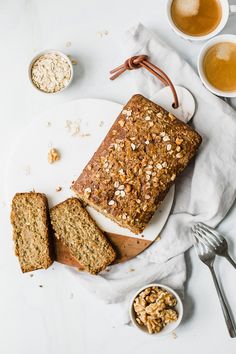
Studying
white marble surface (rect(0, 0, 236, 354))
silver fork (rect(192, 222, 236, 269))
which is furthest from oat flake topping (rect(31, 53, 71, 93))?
silver fork (rect(192, 222, 236, 269))

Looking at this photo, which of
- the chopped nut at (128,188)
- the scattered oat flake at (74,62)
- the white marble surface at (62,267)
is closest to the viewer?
the chopped nut at (128,188)

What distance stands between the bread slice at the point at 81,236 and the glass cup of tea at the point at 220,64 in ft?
3.32

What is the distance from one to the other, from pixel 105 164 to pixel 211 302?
1004 millimetres

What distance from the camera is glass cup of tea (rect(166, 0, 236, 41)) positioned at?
3.20m

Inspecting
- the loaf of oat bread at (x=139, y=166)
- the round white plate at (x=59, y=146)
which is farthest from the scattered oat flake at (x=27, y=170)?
the loaf of oat bread at (x=139, y=166)

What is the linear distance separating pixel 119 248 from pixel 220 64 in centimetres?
118

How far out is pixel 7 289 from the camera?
3.35 metres

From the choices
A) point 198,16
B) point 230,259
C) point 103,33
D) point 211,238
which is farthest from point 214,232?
point 103,33

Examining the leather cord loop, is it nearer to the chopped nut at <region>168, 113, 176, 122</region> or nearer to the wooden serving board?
the chopped nut at <region>168, 113, 176, 122</region>

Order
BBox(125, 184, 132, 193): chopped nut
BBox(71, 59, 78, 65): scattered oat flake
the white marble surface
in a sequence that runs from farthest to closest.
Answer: BBox(71, 59, 78, 65): scattered oat flake < the white marble surface < BBox(125, 184, 132, 193): chopped nut

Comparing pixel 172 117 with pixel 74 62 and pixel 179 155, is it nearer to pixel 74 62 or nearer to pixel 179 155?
pixel 179 155

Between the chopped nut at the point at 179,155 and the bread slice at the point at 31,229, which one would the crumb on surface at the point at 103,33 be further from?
the bread slice at the point at 31,229

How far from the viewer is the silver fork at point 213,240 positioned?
123 inches

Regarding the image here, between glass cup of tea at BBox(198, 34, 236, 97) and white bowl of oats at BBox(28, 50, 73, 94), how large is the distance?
776mm
